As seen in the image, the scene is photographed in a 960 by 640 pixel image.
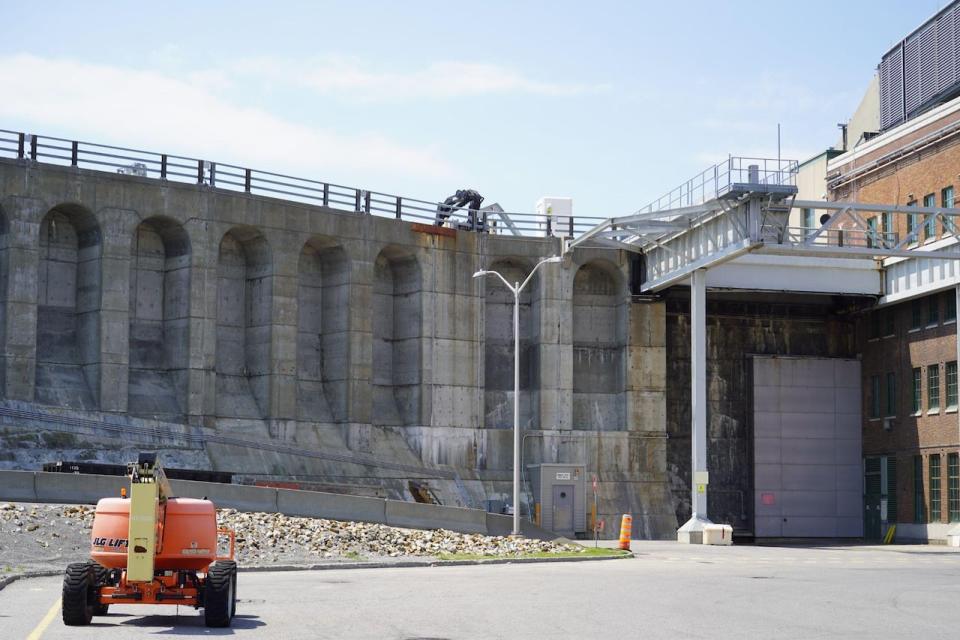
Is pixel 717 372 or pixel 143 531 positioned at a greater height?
pixel 717 372

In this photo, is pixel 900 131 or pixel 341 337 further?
pixel 900 131

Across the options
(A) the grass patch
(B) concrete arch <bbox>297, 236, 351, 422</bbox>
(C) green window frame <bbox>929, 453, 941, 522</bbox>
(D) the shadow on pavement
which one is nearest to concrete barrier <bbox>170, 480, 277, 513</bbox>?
A: (A) the grass patch

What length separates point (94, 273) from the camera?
1988 inches

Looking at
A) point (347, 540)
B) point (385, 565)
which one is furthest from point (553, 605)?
point (347, 540)

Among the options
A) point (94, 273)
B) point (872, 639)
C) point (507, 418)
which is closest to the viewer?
point (872, 639)

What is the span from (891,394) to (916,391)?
2.48m

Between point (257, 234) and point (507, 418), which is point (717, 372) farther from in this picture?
point (257, 234)

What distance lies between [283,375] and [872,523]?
93.2 ft

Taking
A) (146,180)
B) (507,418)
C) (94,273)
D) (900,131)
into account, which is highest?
(900,131)

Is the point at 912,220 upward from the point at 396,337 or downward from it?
upward

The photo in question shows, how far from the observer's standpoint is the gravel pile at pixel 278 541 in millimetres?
31469

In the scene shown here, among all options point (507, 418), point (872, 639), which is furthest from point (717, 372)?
point (872, 639)

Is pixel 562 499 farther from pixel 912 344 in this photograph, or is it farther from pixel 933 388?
pixel 912 344

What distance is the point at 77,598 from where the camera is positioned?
18172 mm
